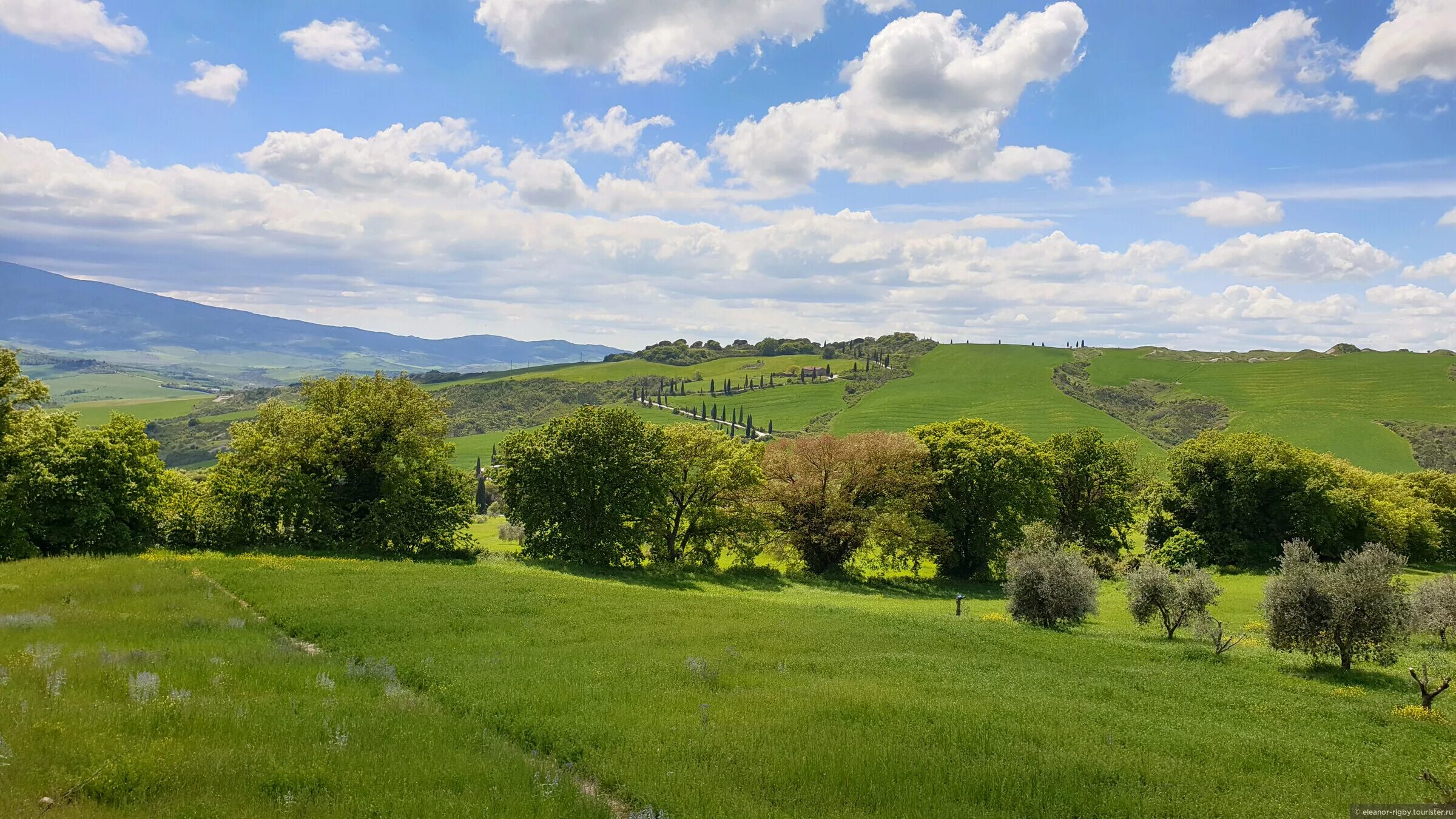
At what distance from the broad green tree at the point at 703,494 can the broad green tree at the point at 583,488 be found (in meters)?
3.73

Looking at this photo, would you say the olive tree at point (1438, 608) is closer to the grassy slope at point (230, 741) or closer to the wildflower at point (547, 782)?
the wildflower at point (547, 782)

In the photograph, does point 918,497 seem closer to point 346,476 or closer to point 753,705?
point 346,476

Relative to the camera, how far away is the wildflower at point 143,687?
11398 millimetres

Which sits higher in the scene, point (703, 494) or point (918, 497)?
point (918, 497)

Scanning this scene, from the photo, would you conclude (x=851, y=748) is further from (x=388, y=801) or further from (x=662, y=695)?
(x=388, y=801)

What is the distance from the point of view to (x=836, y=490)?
173 feet

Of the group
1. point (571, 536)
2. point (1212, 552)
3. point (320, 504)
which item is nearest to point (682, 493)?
point (571, 536)

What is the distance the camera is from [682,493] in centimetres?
5147

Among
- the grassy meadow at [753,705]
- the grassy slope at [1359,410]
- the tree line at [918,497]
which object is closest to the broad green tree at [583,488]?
the tree line at [918,497]

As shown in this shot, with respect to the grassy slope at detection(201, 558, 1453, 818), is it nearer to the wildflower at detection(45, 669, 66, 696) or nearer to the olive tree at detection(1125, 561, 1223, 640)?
the olive tree at detection(1125, 561, 1223, 640)

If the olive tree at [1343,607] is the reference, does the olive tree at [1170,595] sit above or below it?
below

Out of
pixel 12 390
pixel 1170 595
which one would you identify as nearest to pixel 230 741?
pixel 1170 595

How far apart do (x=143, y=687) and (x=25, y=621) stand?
857cm

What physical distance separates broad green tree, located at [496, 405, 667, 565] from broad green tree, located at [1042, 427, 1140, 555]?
36.5 metres
